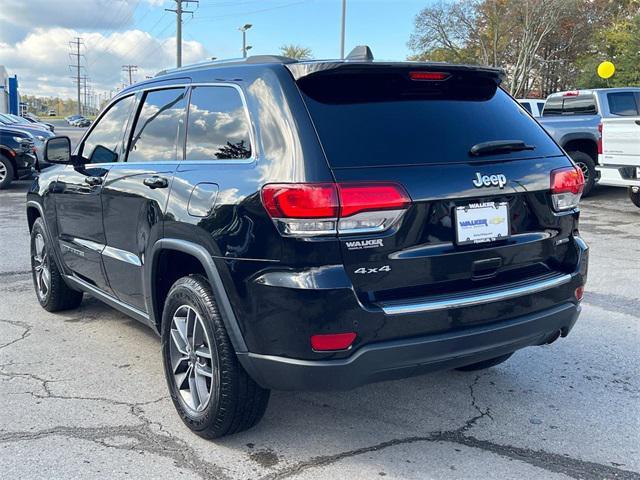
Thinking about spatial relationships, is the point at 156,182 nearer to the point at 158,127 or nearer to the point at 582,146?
the point at 158,127

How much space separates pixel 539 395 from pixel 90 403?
8.47 ft

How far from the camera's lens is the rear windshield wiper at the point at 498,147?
304 centimetres

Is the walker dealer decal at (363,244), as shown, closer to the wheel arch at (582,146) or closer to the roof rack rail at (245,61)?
the roof rack rail at (245,61)

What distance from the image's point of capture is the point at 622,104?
40.6 feet

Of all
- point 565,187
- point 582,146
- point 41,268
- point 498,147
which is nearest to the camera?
point 498,147

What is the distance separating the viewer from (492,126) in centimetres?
324

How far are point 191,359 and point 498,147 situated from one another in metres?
1.86

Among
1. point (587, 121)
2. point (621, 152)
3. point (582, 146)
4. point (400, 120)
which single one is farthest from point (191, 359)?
point (582, 146)

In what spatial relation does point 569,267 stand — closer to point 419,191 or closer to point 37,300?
point 419,191

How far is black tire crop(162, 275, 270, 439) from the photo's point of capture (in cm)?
299

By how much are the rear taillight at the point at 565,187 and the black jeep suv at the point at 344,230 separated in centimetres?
1

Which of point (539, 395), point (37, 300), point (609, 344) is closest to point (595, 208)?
point (609, 344)

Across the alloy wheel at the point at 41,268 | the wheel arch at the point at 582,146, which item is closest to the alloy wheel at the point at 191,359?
the alloy wheel at the point at 41,268

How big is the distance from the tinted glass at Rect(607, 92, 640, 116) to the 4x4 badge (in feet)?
35.1
